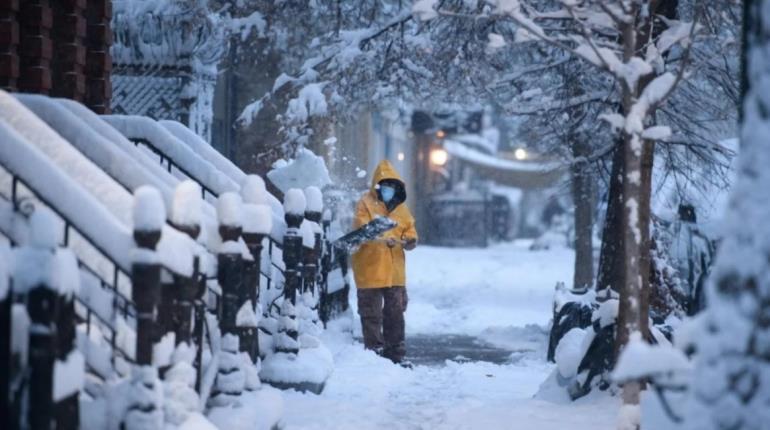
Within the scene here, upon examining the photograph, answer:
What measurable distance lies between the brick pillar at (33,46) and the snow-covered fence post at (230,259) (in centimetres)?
294

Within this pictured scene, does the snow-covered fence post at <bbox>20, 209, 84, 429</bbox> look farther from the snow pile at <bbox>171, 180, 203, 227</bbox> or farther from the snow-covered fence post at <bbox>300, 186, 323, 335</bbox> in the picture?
the snow-covered fence post at <bbox>300, 186, 323, 335</bbox>

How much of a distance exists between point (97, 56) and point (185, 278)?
15.7ft

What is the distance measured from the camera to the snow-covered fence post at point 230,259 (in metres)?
5.39

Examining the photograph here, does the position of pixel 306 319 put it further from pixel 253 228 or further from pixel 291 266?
pixel 253 228

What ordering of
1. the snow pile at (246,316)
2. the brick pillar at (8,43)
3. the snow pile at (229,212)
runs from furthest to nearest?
the brick pillar at (8,43) → the snow pile at (246,316) → the snow pile at (229,212)

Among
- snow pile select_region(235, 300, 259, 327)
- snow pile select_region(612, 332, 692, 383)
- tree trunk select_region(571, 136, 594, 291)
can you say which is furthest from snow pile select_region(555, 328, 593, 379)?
tree trunk select_region(571, 136, 594, 291)

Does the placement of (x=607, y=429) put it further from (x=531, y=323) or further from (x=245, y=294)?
(x=531, y=323)

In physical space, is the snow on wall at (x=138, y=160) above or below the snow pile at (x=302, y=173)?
above

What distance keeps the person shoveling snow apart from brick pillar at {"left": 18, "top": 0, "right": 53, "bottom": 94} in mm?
3392

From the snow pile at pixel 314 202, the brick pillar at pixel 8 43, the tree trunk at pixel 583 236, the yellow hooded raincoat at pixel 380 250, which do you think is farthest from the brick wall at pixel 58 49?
the tree trunk at pixel 583 236

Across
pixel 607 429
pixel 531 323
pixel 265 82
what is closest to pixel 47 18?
pixel 607 429

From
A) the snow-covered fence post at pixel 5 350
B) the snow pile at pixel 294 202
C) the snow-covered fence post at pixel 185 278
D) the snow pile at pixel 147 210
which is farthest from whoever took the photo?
the snow pile at pixel 294 202

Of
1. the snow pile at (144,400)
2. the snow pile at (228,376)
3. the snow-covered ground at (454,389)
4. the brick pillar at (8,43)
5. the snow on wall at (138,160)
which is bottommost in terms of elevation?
the snow-covered ground at (454,389)

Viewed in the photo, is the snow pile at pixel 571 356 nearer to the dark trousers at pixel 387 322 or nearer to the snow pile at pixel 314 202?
the snow pile at pixel 314 202
